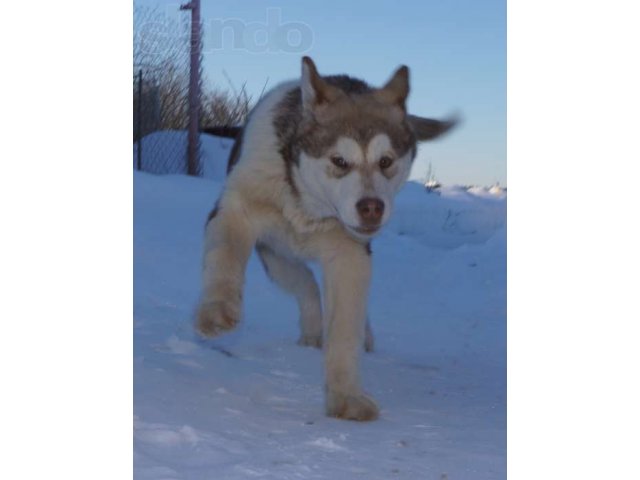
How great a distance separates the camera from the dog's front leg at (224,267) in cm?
376

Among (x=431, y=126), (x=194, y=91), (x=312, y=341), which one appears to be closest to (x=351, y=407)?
(x=312, y=341)

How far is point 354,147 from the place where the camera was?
4.07 m

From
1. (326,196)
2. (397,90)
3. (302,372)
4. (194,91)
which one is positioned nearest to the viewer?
(326,196)

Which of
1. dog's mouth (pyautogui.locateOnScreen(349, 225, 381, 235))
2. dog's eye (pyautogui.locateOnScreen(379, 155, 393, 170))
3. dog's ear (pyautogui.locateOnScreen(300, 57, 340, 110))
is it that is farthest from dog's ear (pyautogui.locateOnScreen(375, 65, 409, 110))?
dog's mouth (pyautogui.locateOnScreen(349, 225, 381, 235))

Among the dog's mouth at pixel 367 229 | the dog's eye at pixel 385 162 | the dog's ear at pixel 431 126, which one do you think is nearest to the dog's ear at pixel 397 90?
the dog's eye at pixel 385 162

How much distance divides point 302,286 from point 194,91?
316 cm

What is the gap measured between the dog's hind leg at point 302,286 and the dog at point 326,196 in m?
0.71

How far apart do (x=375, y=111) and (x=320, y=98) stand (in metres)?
0.23

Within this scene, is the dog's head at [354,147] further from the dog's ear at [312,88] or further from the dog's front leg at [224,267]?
the dog's front leg at [224,267]

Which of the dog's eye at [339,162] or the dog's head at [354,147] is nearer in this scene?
the dog's head at [354,147]

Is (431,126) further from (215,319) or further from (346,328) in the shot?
(215,319)

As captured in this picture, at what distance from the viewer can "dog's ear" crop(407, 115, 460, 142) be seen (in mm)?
5195
